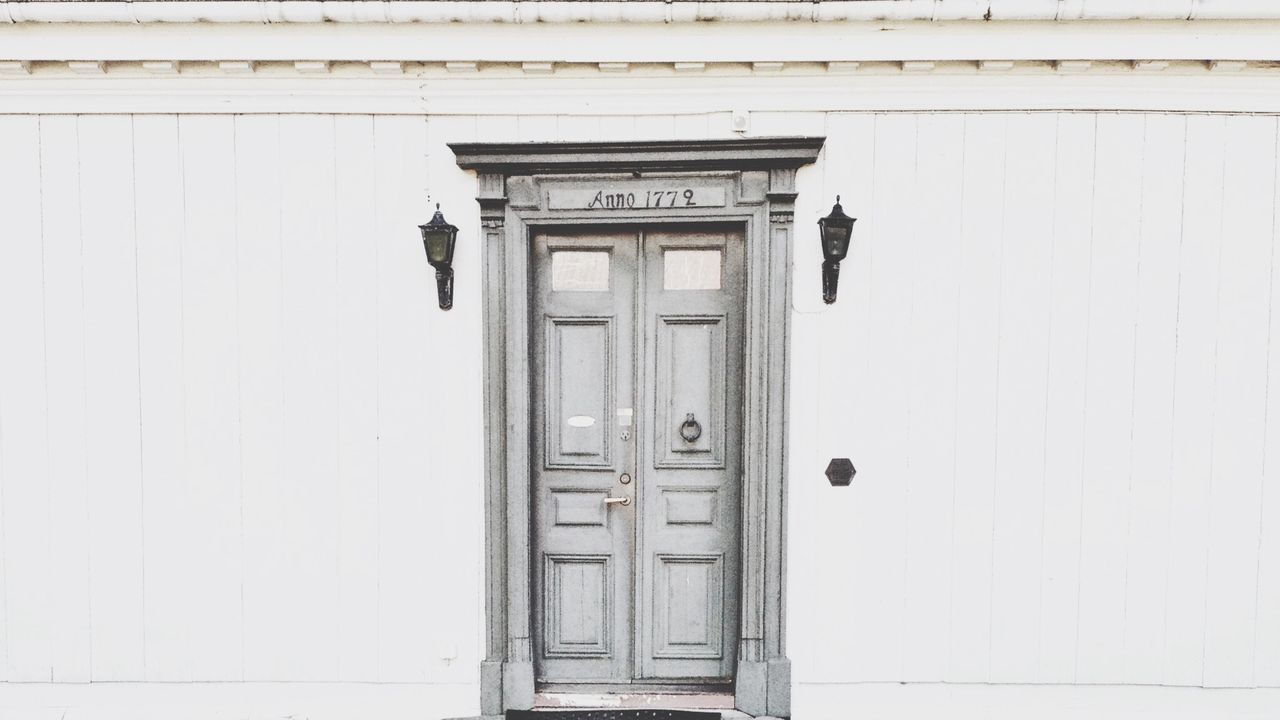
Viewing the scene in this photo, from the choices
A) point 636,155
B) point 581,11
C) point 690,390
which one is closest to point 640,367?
point 690,390

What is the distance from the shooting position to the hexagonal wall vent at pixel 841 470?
3.88 metres

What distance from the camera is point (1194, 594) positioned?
3871 millimetres

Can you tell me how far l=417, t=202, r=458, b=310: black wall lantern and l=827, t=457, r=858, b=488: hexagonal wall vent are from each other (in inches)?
88.0

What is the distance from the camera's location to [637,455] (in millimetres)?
4016

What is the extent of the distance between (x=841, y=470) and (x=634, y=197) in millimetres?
1811

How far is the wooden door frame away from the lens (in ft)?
12.4

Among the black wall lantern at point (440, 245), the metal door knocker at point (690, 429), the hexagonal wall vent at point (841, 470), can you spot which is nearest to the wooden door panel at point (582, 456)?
the metal door knocker at point (690, 429)

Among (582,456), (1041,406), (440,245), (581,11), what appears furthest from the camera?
(582,456)

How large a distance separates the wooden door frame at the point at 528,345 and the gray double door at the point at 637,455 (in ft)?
0.43

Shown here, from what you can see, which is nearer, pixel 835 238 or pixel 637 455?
pixel 835 238

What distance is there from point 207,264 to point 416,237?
1.13 meters

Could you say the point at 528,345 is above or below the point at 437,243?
below

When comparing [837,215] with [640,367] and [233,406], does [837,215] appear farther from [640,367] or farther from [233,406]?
[233,406]

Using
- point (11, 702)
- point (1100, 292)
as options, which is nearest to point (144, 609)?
point (11, 702)
